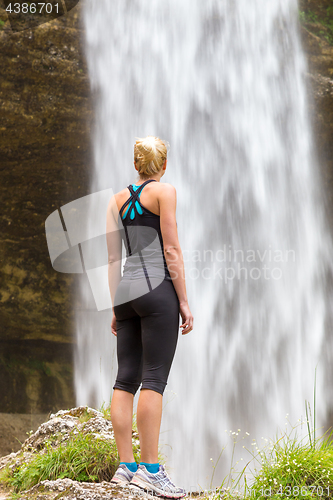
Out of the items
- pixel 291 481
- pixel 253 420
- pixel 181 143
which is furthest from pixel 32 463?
pixel 181 143

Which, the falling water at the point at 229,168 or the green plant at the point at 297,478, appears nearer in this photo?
the green plant at the point at 297,478

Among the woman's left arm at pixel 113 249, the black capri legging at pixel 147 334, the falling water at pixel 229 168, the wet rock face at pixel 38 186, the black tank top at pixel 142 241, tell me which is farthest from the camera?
the falling water at pixel 229 168

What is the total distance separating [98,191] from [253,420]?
15.1ft

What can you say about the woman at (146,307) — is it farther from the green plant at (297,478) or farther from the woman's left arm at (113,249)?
the green plant at (297,478)

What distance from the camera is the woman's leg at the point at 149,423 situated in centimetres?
204

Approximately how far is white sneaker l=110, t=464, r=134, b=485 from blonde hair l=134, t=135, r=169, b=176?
159cm

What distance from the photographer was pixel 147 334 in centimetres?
211

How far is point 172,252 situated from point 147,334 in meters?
0.45

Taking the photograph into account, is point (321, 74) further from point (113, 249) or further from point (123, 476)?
point (123, 476)

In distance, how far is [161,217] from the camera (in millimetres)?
2203

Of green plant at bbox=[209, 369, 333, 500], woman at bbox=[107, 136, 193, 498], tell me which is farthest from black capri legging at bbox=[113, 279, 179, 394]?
green plant at bbox=[209, 369, 333, 500]

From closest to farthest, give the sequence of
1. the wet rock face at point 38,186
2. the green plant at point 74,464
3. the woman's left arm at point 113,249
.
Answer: the woman's left arm at point 113,249 < the green plant at point 74,464 < the wet rock face at point 38,186

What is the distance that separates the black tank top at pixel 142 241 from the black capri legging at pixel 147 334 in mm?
74

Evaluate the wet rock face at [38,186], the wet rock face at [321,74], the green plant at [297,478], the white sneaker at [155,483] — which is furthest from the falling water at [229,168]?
the white sneaker at [155,483]
